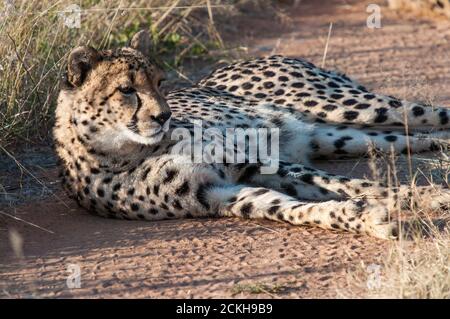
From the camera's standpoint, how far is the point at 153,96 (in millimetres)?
5539

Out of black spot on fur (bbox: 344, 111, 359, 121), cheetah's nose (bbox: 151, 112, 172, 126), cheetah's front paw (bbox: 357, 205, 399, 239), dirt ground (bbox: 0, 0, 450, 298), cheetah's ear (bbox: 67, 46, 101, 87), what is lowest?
dirt ground (bbox: 0, 0, 450, 298)

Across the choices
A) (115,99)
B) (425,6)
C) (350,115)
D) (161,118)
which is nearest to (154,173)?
(161,118)

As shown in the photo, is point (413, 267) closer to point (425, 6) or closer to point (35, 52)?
point (35, 52)

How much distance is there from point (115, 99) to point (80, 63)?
27cm

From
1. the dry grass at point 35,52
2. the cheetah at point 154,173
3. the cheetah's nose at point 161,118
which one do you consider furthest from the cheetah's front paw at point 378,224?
the dry grass at point 35,52

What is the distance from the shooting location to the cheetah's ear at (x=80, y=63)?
5.57 m

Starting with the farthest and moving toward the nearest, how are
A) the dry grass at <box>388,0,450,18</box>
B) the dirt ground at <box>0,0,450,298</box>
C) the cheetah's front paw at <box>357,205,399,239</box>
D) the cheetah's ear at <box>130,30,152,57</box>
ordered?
the dry grass at <box>388,0,450,18</box>, the cheetah's ear at <box>130,30,152,57</box>, the cheetah's front paw at <box>357,205,399,239</box>, the dirt ground at <box>0,0,450,298</box>

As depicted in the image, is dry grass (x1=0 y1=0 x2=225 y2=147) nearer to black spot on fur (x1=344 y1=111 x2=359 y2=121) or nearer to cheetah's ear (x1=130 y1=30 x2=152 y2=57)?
cheetah's ear (x1=130 y1=30 x2=152 y2=57)

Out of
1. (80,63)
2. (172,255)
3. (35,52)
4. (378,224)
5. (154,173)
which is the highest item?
(80,63)

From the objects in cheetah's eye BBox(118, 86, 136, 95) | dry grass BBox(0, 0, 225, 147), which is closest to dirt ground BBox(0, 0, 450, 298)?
dry grass BBox(0, 0, 225, 147)

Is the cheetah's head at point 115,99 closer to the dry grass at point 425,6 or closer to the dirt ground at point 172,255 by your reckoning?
the dirt ground at point 172,255

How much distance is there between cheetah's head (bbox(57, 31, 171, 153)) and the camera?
218 inches

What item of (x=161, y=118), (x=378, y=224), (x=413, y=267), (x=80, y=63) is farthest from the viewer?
(x=80, y=63)

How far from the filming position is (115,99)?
5590 mm
